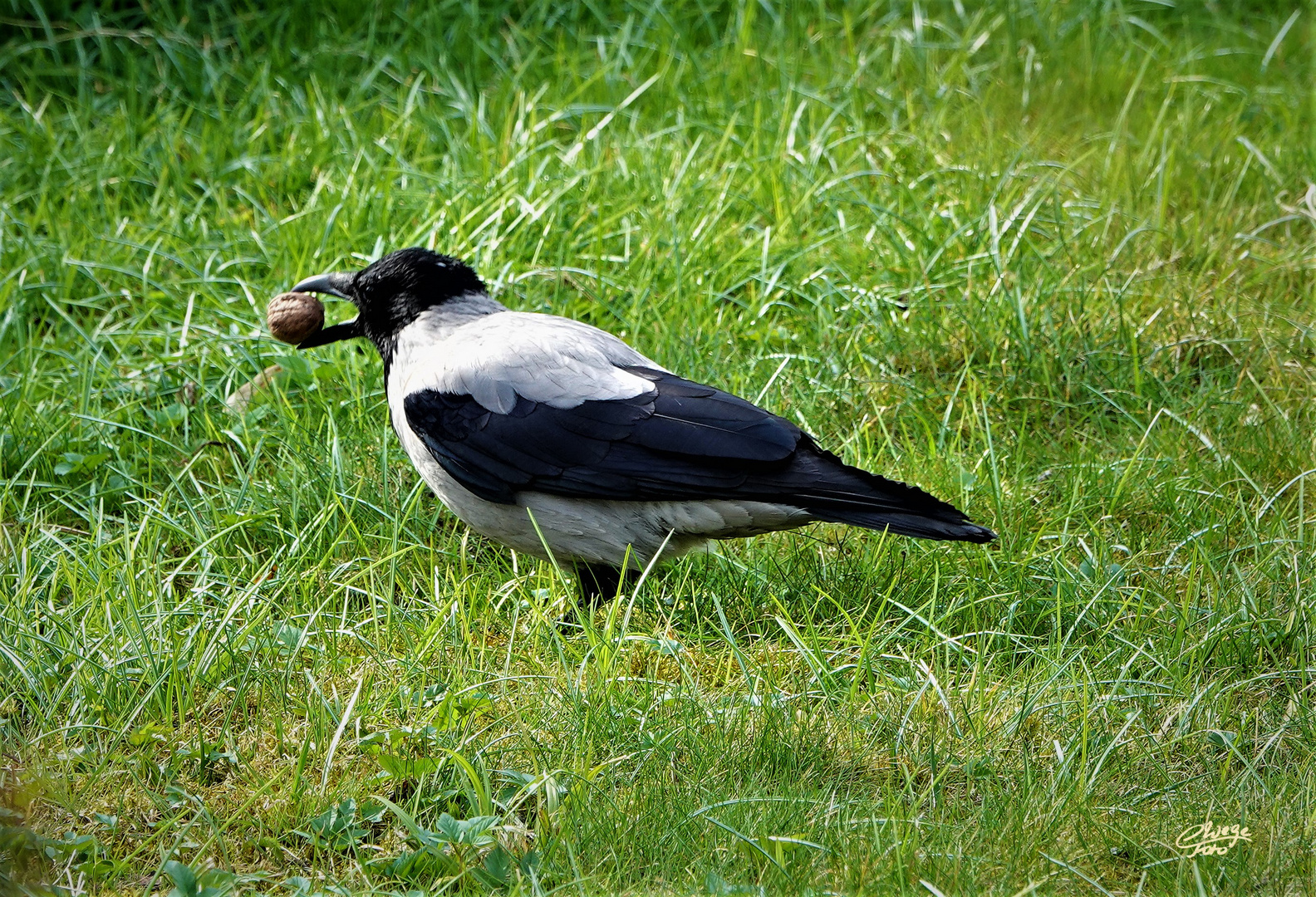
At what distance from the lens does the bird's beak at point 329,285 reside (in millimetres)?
3951

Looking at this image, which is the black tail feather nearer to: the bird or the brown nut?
the bird

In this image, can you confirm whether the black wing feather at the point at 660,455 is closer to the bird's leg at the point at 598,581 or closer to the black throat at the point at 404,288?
the bird's leg at the point at 598,581

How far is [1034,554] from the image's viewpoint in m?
3.52

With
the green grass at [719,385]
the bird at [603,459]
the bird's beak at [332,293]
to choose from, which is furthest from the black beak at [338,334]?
the bird at [603,459]

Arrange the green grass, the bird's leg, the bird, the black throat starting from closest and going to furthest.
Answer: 1. the green grass
2. the bird
3. the bird's leg
4. the black throat

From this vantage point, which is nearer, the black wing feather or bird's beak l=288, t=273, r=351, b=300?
the black wing feather

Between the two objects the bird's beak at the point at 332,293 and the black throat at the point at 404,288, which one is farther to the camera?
the bird's beak at the point at 332,293

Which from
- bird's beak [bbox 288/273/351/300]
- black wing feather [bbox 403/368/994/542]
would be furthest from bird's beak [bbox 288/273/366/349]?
black wing feather [bbox 403/368/994/542]

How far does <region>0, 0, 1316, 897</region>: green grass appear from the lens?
2.63m

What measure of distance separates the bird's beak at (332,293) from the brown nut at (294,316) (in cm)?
3

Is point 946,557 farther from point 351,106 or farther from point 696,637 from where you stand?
point 351,106

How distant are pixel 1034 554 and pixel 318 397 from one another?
92.6 inches

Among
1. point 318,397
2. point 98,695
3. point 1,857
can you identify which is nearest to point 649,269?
point 318,397

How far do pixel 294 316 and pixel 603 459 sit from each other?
1271 millimetres
